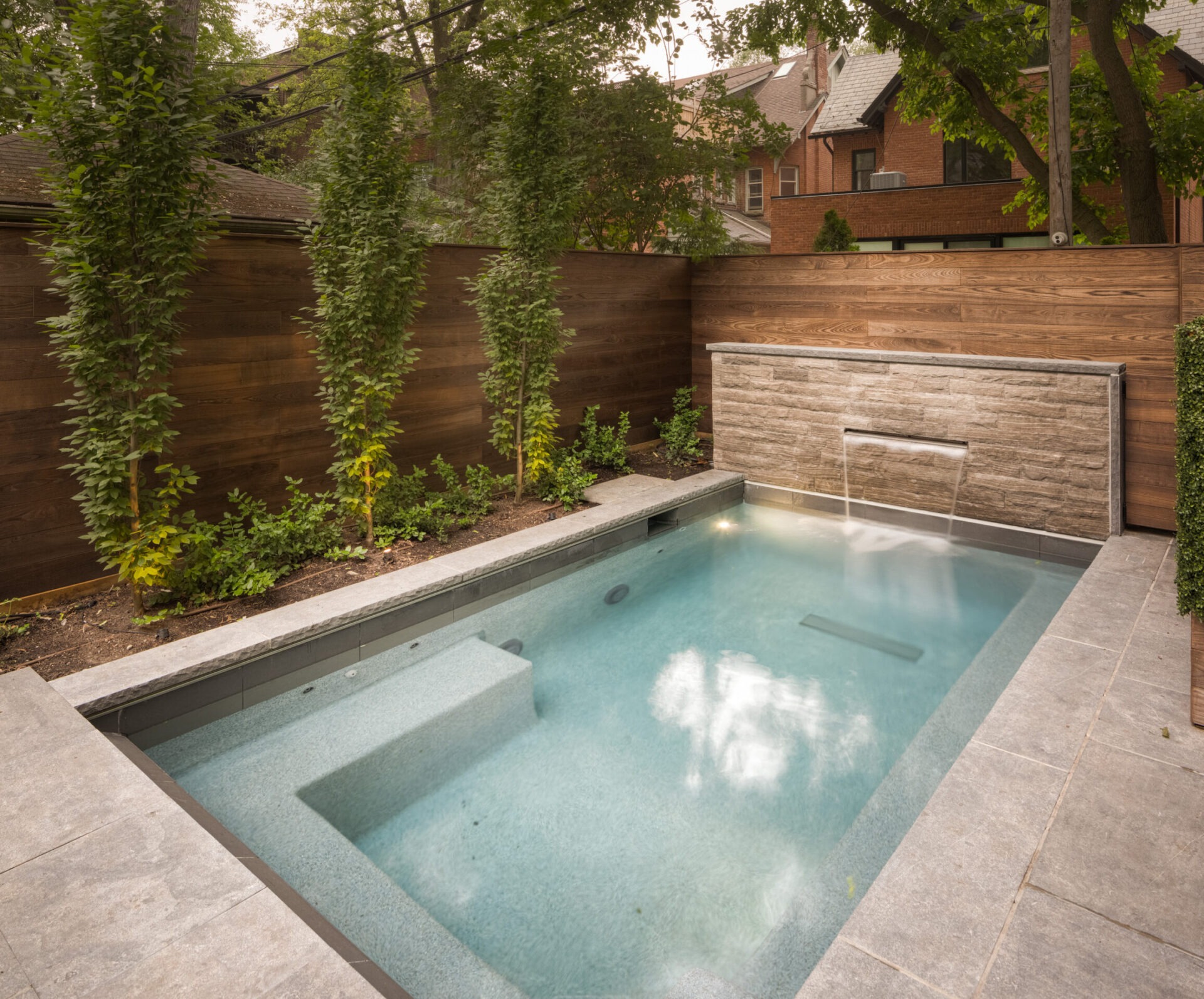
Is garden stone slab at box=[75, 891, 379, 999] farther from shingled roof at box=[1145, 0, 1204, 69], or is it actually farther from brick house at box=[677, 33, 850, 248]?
brick house at box=[677, 33, 850, 248]

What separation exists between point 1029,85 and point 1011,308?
5555mm

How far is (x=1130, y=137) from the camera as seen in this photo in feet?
25.6

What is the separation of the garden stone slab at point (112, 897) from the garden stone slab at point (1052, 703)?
2.29 meters

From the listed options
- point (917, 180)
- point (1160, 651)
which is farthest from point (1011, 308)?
point (917, 180)

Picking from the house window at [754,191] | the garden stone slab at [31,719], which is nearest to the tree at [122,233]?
the garden stone slab at [31,719]

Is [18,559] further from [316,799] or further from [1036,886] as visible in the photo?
[1036,886]

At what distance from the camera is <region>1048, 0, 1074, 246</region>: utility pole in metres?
6.41

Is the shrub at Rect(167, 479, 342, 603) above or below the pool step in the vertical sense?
above

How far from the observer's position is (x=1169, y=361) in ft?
15.6

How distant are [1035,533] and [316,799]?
441cm

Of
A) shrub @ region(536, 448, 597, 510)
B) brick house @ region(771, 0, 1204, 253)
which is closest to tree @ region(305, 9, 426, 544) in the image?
shrub @ region(536, 448, 597, 510)

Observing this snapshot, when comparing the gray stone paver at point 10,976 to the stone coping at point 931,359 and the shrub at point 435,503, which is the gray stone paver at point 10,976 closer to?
the shrub at point 435,503

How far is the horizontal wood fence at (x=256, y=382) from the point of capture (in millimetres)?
3604

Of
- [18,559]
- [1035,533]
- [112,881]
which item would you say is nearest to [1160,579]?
[1035,533]
